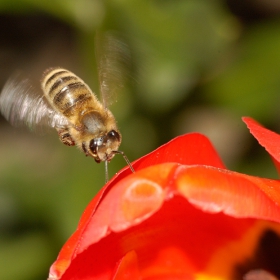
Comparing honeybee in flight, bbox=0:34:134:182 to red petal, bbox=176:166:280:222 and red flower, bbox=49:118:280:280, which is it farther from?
red petal, bbox=176:166:280:222

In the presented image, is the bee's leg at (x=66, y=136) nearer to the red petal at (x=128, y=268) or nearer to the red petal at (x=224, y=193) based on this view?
the red petal at (x=128, y=268)

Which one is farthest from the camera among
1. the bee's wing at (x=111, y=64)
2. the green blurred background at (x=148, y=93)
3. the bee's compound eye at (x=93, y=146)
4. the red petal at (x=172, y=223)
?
the green blurred background at (x=148, y=93)

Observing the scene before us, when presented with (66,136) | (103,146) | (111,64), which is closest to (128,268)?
(103,146)

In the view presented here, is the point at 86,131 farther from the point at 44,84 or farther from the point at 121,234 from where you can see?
the point at 121,234

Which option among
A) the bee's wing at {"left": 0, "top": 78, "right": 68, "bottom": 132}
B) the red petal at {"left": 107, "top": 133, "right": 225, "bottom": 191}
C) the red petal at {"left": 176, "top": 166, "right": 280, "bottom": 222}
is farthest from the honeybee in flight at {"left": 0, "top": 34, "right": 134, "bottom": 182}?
the red petal at {"left": 176, "top": 166, "right": 280, "bottom": 222}

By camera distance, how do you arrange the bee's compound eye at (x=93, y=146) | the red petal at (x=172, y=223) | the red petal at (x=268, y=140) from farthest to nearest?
1. the bee's compound eye at (x=93, y=146)
2. the red petal at (x=268, y=140)
3. the red petal at (x=172, y=223)

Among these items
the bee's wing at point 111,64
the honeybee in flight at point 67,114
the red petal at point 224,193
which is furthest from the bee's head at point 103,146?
the red petal at point 224,193

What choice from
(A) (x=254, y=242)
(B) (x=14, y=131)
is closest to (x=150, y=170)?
(A) (x=254, y=242)
